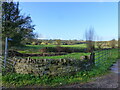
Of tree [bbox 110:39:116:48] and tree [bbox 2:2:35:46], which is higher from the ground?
tree [bbox 2:2:35:46]

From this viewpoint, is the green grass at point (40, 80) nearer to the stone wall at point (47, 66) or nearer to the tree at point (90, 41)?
the stone wall at point (47, 66)

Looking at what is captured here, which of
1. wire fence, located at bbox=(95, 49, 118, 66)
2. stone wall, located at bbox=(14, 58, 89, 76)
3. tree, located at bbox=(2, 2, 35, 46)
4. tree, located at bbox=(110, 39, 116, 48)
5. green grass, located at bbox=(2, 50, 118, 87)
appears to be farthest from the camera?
tree, located at bbox=(110, 39, 116, 48)

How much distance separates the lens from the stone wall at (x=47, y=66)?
5.15 meters

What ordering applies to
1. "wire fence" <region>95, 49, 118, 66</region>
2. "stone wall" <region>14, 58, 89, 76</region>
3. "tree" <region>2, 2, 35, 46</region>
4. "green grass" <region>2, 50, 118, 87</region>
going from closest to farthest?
"green grass" <region>2, 50, 118, 87</region> → "stone wall" <region>14, 58, 89, 76</region> → "wire fence" <region>95, 49, 118, 66</region> → "tree" <region>2, 2, 35, 46</region>

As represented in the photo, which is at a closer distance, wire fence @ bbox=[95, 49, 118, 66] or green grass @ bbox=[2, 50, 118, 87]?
green grass @ bbox=[2, 50, 118, 87]

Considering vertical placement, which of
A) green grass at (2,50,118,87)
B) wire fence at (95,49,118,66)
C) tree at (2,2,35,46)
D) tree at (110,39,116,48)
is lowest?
green grass at (2,50,118,87)

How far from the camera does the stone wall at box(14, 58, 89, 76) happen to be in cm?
515

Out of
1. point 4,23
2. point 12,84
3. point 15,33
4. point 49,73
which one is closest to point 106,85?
point 49,73

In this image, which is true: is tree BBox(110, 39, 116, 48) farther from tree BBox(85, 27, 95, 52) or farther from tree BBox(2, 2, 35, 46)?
tree BBox(2, 2, 35, 46)

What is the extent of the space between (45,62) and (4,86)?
66.9 inches

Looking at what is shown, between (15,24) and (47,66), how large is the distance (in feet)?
41.6

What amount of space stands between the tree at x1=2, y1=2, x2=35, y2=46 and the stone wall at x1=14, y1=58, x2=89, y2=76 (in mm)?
10474

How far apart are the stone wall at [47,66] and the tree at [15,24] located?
10.5 meters

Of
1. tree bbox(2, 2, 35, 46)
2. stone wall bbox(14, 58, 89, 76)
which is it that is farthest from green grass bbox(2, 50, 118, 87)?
tree bbox(2, 2, 35, 46)
